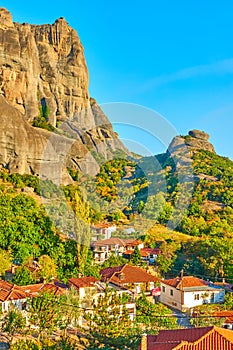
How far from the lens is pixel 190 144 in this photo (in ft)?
149

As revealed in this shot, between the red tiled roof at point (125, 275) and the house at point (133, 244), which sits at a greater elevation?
the house at point (133, 244)

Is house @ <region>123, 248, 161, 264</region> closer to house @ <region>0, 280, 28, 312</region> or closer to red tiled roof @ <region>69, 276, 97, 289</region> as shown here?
red tiled roof @ <region>69, 276, 97, 289</region>

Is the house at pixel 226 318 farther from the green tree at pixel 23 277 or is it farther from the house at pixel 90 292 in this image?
the green tree at pixel 23 277

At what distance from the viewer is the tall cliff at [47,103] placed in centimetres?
3005

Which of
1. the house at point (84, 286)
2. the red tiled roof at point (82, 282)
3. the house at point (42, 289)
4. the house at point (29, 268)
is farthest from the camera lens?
the house at point (29, 268)

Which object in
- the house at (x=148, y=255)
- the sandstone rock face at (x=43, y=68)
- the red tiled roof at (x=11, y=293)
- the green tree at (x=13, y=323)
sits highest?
the sandstone rock face at (x=43, y=68)

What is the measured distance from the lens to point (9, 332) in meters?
12.9

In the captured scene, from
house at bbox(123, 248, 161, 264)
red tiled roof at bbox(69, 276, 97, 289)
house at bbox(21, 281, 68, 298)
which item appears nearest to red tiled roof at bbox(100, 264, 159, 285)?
red tiled roof at bbox(69, 276, 97, 289)

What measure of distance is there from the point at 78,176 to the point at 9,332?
897 inches

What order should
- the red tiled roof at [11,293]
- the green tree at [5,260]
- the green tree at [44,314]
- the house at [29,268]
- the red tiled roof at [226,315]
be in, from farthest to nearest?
the house at [29,268], the green tree at [5,260], the red tiled roof at [226,315], the red tiled roof at [11,293], the green tree at [44,314]

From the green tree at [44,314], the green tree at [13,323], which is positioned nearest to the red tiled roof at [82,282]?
the green tree at [44,314]

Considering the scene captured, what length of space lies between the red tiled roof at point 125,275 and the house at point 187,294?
95cm

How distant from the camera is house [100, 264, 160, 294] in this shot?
60.7 feet

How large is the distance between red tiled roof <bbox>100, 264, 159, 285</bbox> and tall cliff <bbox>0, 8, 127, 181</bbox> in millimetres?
12456
